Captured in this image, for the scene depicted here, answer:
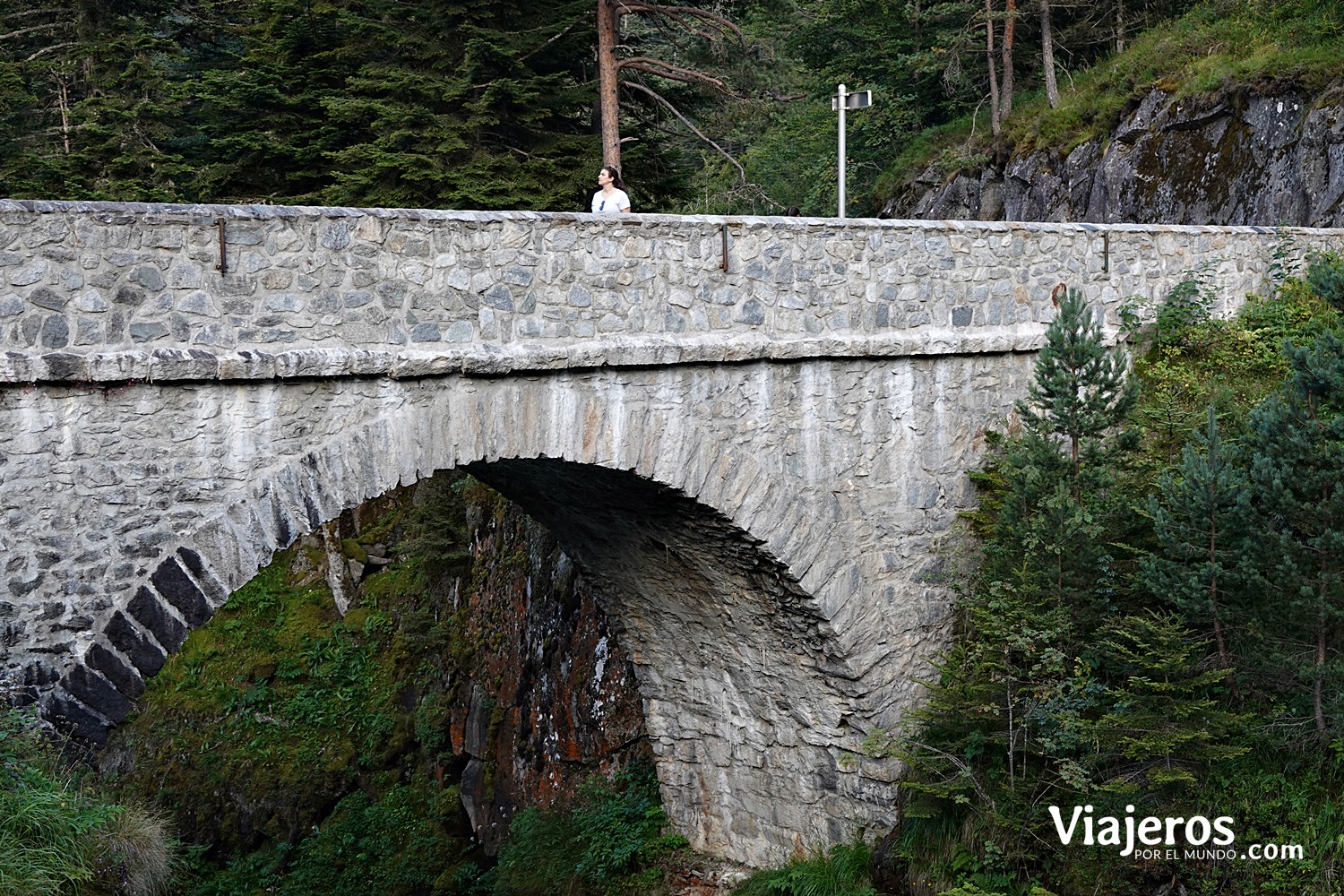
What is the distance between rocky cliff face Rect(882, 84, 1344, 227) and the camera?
44.8 feet

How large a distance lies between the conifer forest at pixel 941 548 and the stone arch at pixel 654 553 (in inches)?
17.9

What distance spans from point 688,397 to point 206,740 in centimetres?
888

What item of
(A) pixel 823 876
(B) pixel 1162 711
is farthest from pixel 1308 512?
(A) pixel 823 876

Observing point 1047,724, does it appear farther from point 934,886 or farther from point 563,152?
point 563,152

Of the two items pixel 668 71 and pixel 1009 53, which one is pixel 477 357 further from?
pixel 1009 53

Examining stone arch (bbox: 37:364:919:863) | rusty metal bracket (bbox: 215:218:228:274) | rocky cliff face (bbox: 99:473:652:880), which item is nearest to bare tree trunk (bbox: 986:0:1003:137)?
rocky cliff face (bbox: 99:473:652:880)

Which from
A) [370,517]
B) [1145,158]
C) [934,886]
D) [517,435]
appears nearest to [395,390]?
[517,435]

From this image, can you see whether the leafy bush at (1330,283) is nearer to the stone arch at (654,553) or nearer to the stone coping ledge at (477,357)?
the stone coping ledge at (477,357)

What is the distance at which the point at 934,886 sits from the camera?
27.6 ft

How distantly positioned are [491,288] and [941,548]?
4.09 meters

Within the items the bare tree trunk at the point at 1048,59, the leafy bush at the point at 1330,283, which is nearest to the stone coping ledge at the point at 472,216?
the leafy bush at the point at 1330,283

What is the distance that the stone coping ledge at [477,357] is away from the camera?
19.4 feet

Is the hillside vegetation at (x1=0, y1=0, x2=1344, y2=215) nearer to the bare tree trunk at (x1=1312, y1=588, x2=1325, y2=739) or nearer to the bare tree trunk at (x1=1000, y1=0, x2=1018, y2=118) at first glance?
the bare tree trunk at (x1=1000, y1=0, x2=1018, y2=118)

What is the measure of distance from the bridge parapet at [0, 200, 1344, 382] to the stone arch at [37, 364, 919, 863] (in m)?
0.21
